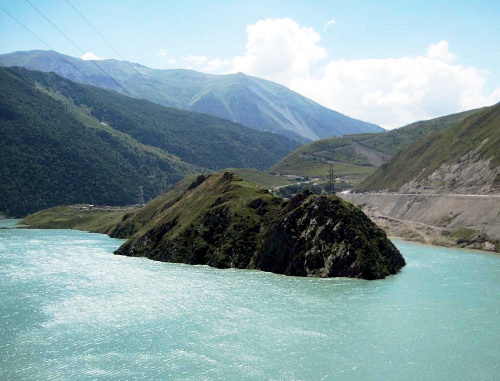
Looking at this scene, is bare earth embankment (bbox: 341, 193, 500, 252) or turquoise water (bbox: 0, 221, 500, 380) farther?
bare earth embankment (bbox: 341, 193, 500, 252)

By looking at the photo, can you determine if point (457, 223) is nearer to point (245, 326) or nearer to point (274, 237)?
point (274, 237)

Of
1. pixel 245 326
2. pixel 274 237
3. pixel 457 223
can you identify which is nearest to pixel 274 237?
pixel 274 237

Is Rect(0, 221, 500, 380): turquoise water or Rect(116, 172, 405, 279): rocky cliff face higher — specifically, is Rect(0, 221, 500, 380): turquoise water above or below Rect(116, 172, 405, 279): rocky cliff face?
below

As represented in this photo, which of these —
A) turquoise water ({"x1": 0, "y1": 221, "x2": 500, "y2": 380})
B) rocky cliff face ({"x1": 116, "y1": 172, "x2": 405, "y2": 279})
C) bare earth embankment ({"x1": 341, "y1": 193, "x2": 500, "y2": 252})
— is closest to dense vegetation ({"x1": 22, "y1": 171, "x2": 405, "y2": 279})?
rocky cliff face ({"x1": 116, "y1": 172, "x2": 405, "y2": 279})

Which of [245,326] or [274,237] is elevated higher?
[274,237]

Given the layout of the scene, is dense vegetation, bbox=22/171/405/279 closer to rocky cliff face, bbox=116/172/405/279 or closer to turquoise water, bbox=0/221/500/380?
rocky cliff face, bbox=116/172/405/279

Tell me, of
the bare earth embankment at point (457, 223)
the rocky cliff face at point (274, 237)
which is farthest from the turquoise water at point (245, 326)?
the bare earth embankment at point (457, 223)
